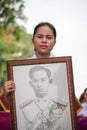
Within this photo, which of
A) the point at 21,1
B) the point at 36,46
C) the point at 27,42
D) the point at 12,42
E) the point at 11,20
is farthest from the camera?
the point at 27,42

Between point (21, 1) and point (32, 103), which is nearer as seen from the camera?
point (32, 103)

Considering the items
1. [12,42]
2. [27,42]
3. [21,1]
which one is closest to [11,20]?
[21,1]

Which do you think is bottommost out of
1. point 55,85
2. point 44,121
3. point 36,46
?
point 44,121

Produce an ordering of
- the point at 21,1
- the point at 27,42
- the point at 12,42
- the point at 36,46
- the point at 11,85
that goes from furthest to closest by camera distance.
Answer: the point at 27,42
the point at 12,42
the point at 21,1
the point at 36,46
the point at 11,85

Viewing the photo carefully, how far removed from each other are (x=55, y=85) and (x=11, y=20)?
4171mm

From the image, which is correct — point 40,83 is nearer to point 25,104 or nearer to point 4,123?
point 25,104

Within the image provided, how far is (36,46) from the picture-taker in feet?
6.64

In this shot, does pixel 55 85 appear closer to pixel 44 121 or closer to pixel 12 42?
pixel 44 121

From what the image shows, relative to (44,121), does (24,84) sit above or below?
above

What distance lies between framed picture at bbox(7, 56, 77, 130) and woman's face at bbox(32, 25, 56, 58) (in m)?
0.09

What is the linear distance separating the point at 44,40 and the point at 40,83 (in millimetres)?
225

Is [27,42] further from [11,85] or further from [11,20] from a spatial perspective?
[11,85]

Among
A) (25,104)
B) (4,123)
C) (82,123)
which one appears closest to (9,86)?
(25,104)

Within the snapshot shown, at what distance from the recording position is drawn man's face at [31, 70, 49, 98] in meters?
1.92
